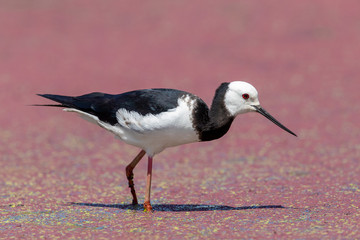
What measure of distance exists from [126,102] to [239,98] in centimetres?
114

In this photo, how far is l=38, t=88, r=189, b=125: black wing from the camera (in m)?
6.38

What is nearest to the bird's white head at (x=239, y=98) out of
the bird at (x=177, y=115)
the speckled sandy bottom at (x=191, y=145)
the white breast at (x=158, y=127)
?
the bird at (x=177, y=115)

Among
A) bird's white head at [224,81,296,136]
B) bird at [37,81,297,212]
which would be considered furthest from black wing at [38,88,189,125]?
bird's white head at [224,81,296,136]

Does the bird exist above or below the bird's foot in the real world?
above

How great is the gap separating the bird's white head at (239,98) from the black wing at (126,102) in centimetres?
43

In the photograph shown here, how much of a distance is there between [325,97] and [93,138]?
4.92 metres

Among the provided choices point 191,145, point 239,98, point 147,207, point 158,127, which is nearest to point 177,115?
point 158,127

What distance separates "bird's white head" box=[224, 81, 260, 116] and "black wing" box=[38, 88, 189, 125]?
1.41 ft

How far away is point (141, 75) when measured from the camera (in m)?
15.2

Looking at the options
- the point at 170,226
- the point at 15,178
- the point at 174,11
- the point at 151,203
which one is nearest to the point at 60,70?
the point at 174,11

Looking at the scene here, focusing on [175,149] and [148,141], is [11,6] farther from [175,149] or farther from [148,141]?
[148,141]

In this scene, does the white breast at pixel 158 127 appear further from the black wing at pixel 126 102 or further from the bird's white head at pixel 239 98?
the bird's white head at pixel 239 98

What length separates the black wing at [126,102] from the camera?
638cm

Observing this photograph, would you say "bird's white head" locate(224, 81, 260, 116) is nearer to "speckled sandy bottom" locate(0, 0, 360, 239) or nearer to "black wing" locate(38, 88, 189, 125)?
"black wing" locate(38, 88, 189, 125)
